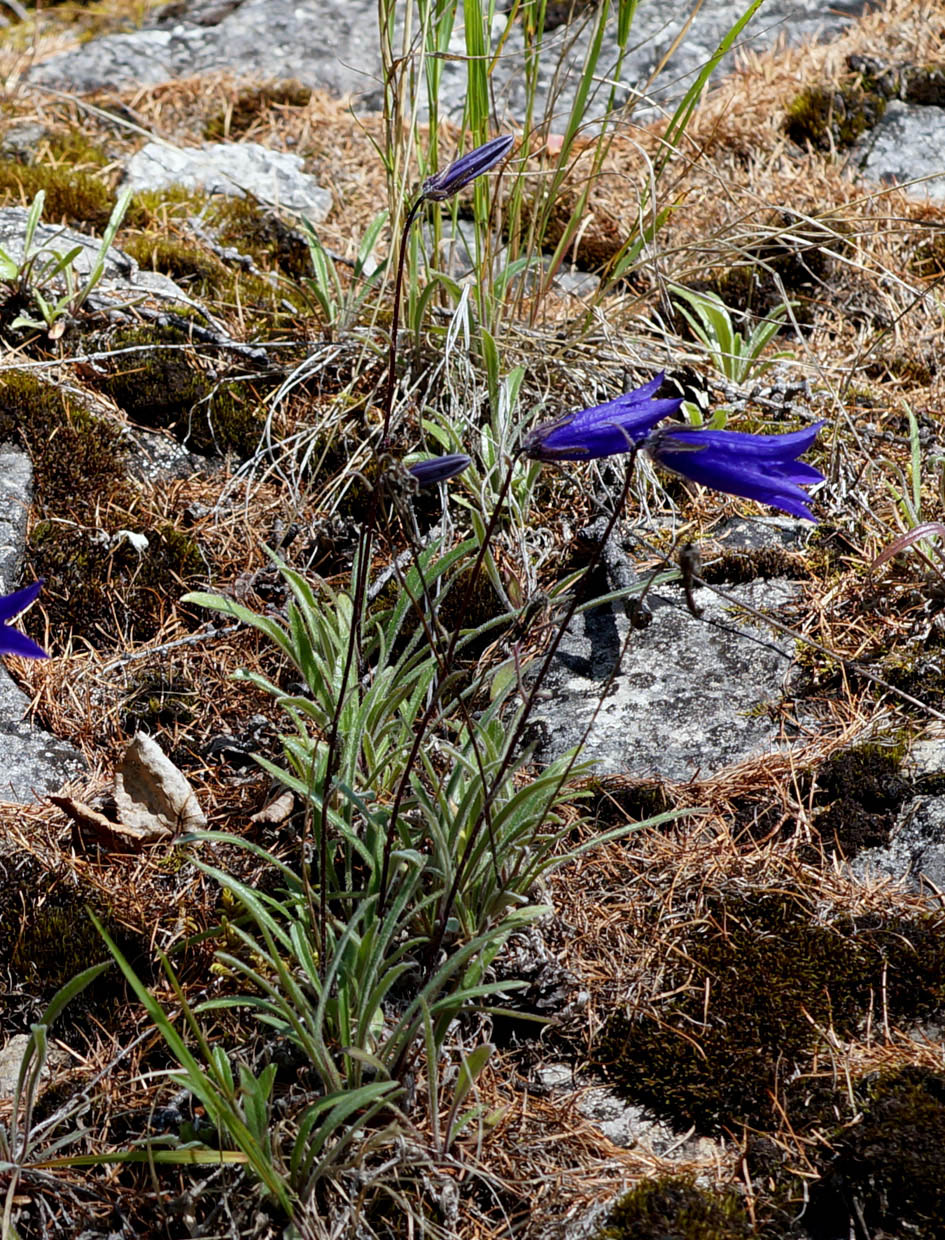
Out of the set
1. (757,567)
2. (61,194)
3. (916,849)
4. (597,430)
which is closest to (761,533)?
(757,567)

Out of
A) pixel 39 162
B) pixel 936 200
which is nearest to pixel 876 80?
pixel 936 200

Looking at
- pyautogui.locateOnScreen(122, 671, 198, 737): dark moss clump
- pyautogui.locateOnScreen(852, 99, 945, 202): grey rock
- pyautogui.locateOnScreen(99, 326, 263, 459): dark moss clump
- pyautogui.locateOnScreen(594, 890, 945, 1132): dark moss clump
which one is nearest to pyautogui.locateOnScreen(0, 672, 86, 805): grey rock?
pyautogui.locateOnScreen(122, 671, 198, 737): dark moss clump

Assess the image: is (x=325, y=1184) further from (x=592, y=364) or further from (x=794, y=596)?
(x=592, y=364)

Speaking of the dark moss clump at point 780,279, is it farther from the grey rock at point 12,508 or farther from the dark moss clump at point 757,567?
the grey rock at point 12,508

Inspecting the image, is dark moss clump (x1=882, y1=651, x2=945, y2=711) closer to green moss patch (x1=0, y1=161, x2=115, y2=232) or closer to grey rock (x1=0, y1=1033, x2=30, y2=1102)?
grey rock (x1=0, y1=1033, x2=30, y2=1102)

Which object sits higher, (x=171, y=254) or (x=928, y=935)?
(x=171, y=254)

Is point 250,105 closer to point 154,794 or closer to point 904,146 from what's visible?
point 904,146
